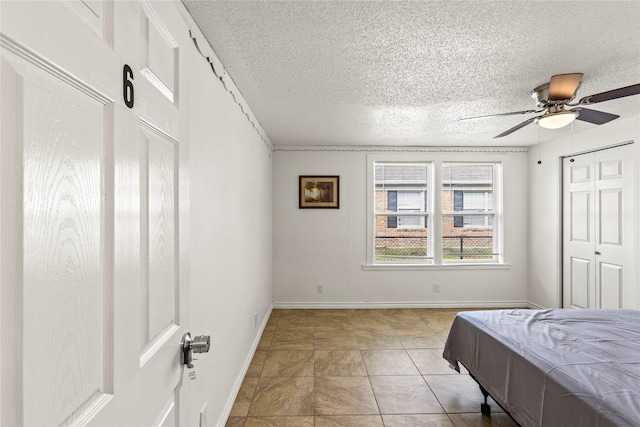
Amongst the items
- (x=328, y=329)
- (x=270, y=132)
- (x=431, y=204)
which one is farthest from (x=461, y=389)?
(x=270, y=132)

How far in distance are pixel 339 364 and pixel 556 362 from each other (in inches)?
70.0

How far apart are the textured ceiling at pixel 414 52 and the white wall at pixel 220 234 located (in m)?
0.27

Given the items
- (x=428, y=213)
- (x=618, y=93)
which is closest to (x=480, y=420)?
(x=618, y=93)

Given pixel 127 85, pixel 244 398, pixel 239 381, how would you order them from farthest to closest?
pixel 239 381
pixel 244 398
pixel 127 85

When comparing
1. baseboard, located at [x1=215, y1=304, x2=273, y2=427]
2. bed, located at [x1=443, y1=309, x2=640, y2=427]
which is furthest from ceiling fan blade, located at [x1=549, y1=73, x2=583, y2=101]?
baseboard, located at [x1=215, y1=304, x2=273, y2=427]

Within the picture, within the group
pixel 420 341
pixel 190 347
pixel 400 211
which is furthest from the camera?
pixel 400 211

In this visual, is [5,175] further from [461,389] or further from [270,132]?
[270,132]

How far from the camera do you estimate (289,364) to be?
2.90 meters

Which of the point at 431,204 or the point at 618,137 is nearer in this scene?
the point at 618,137

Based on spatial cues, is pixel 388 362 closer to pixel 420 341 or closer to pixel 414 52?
pixel 420 341

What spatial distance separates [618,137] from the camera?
331 centimetres

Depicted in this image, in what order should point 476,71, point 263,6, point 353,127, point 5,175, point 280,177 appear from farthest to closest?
point 280,177, point 353,127, point 476,71, point 263,6, point 5,175

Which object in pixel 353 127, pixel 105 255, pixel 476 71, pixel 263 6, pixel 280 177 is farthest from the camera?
pixel 280 177

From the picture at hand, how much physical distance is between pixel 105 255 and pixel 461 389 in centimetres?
279
